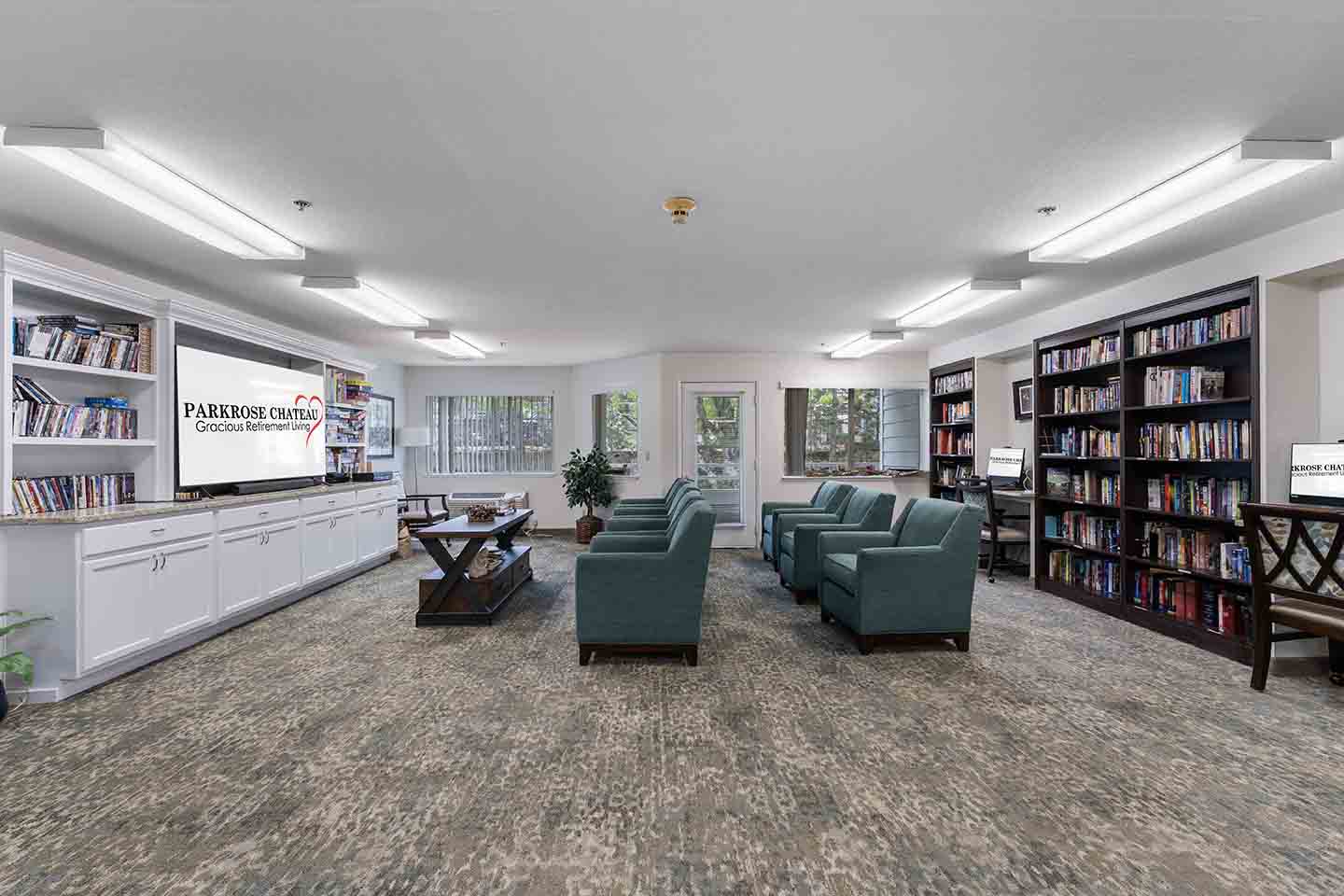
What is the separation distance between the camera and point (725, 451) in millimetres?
8148

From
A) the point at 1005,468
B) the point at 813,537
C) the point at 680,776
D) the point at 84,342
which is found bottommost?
the point at 680,776

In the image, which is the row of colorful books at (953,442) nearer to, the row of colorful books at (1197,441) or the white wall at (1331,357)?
the row of colorful books at (1197,441)

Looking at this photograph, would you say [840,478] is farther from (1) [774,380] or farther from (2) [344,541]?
(2) [344,541]

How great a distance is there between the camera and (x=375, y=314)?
17.4 ft

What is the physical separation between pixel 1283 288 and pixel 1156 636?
2319 millimetres

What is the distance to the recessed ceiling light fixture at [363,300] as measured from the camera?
4367 mm

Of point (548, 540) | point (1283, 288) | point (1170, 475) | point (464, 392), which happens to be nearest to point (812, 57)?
point (1283, 288)

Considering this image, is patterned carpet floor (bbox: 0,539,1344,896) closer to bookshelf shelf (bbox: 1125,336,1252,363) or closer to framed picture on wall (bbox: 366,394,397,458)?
bookshelf shelf (bbox: 1125,336,1252,363)

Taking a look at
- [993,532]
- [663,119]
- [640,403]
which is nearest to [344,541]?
[640,403]

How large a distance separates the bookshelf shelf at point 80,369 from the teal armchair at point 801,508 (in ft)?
16.5

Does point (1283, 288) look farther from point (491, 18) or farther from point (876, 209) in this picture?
point (491, 18)

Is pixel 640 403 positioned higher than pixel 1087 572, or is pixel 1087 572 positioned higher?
pixel 640 403

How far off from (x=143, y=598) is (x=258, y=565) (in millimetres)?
1001

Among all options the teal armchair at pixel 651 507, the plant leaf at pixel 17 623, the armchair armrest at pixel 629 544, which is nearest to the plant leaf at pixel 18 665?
the plant leaf at pixel 17 623
